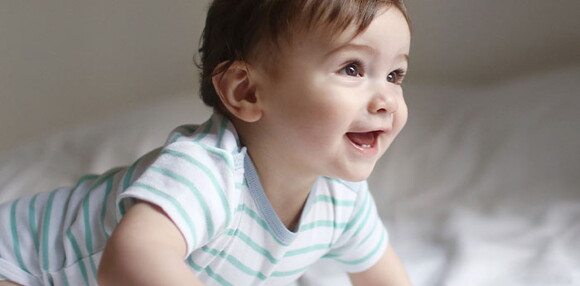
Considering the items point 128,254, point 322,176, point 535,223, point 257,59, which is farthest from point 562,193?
point 128,254

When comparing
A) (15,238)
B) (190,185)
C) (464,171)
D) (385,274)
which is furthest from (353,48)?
Answer: (464,171)

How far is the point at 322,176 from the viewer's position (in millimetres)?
957

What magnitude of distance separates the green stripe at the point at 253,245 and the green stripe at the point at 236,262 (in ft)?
0.08

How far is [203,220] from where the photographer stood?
2.69 feet

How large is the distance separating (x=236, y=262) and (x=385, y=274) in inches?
9.1

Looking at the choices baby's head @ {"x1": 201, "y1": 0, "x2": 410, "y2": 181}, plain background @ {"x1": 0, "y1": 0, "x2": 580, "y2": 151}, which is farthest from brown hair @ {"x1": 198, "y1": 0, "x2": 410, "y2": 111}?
plain background @ {"x1": 0, "y1": 0, "x2": 580, "y2": 151}

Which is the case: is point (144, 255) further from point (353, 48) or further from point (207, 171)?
point (353, 48)

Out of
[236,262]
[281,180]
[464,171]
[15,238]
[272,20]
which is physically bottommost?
[15,238]

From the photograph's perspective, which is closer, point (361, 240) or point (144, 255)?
point (144, 255)

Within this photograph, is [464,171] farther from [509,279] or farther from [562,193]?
[509,279]

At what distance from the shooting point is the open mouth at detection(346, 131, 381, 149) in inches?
34.6

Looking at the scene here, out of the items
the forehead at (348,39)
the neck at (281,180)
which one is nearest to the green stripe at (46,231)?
the neck at (281,180)

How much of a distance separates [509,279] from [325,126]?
16.9 inches

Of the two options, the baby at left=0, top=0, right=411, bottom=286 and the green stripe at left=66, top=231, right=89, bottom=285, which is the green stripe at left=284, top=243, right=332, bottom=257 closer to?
the baby at left=0, top=0, right=411, bottom=286
